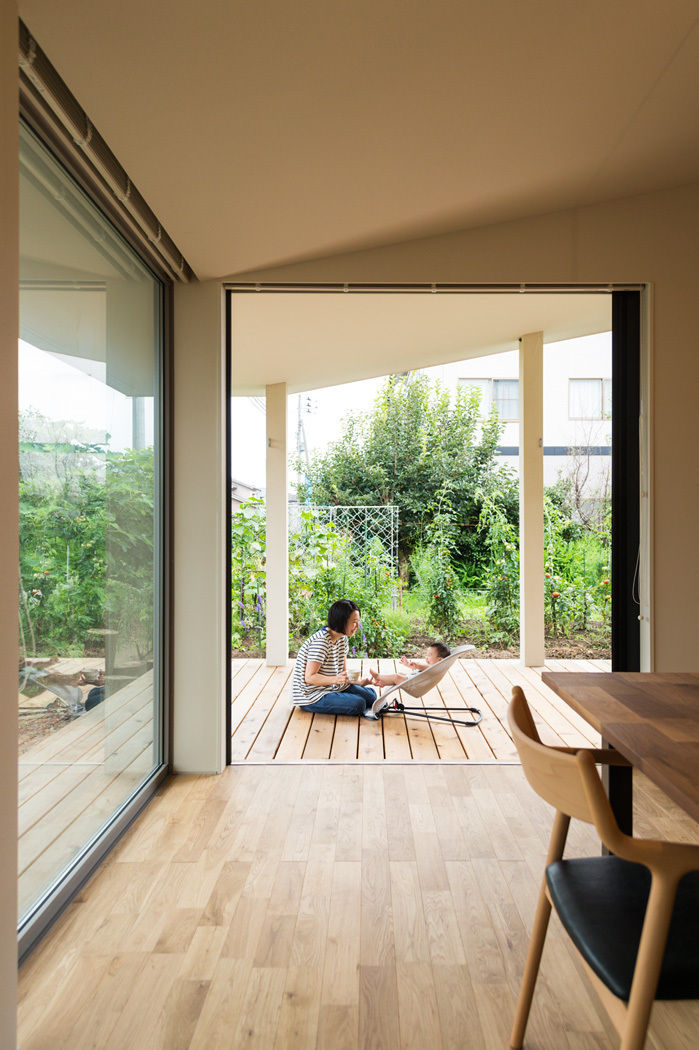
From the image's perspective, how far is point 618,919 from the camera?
1277mm

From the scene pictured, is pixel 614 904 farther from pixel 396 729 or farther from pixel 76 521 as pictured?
pixel 396 729

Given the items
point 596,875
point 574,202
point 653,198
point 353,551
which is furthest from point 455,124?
point 353,551

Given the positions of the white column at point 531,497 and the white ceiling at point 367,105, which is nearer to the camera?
the white ceiling at point 367,105

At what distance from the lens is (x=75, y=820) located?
7.22 ft

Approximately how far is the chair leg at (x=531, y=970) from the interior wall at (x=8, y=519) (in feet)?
3.60

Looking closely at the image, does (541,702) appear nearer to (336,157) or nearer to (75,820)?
(75,820)

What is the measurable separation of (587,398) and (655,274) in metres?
5.79

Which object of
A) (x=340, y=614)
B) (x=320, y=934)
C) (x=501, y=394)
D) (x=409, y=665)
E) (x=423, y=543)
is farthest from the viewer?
(x=501, y=394)

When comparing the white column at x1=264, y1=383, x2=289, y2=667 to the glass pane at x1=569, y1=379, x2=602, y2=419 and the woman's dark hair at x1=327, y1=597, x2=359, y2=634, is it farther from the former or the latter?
the glass pane at x1=569, y1=379, x2=602, y2=419

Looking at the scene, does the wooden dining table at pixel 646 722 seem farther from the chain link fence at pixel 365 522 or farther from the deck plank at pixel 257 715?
the chain link fence at pixel 365 522

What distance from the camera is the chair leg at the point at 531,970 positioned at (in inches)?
59.7

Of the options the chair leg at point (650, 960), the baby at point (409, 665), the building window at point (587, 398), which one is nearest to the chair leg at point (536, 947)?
the chair leg at point (650, 960)

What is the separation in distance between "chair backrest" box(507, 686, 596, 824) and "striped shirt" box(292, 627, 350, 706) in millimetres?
3057

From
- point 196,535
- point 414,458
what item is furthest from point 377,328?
point 414,458
